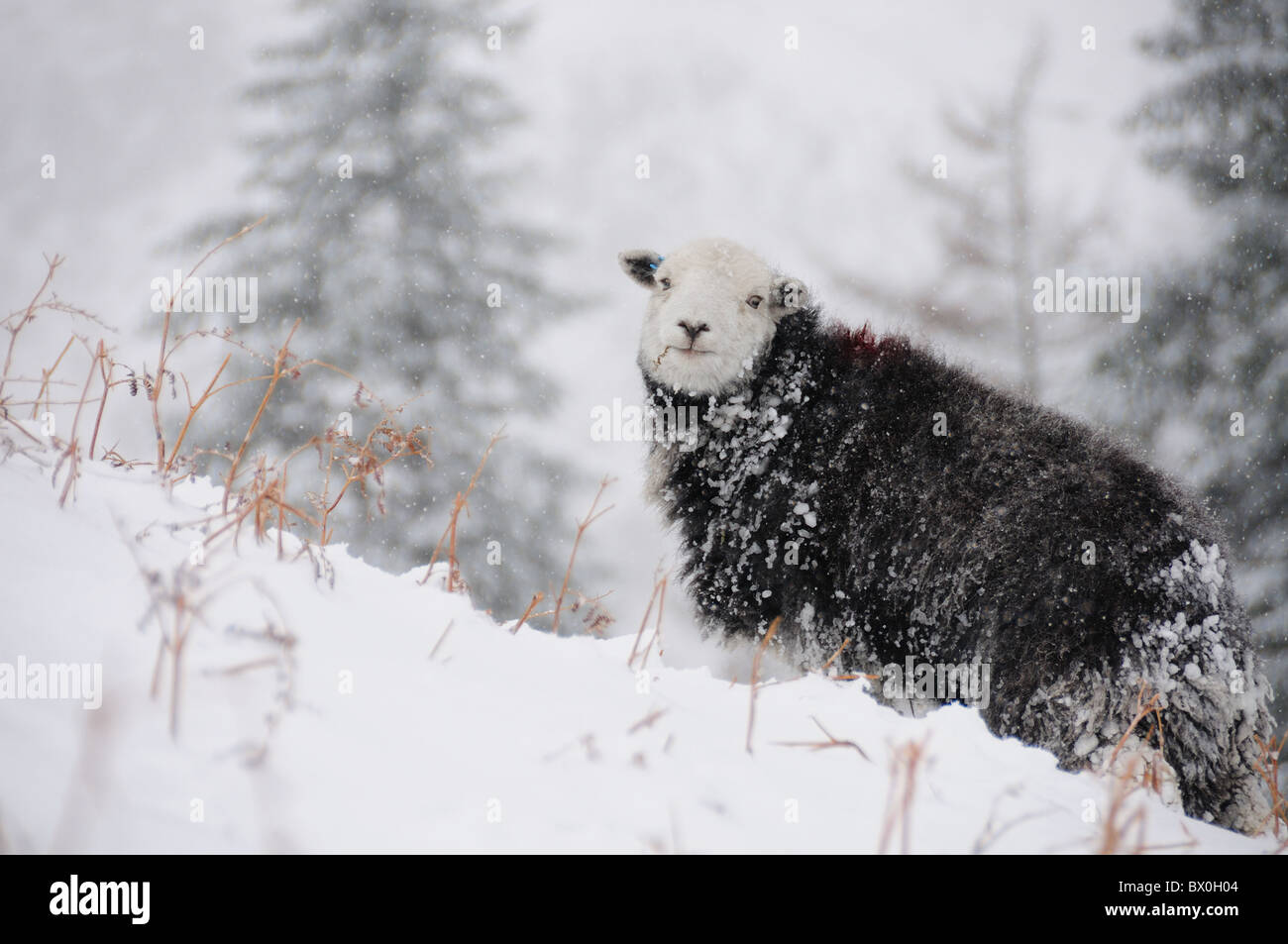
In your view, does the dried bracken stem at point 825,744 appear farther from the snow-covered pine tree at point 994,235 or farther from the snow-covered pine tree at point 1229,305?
the snow-covered pine tree at point 994,235

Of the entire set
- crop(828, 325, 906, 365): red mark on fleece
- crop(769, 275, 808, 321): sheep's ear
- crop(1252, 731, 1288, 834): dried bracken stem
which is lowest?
crop(1252, 731, 1288, 834): dried bracken stem

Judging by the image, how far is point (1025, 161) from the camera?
13.6 metres

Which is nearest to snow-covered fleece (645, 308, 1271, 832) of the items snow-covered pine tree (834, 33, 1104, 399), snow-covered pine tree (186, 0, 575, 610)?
snow-covered pine tree (186, 0, 575, 610)

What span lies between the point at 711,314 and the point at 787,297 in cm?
52

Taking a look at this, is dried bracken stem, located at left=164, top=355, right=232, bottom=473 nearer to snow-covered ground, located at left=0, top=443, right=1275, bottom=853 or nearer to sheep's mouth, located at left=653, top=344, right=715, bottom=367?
snow-covered ground, located at left=0, top=443, right=1275, bottom=853

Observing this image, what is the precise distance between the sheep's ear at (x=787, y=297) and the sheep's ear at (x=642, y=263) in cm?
102

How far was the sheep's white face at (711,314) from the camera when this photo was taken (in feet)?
16.4

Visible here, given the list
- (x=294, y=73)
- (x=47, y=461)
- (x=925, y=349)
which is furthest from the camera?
(x=294, y=73)

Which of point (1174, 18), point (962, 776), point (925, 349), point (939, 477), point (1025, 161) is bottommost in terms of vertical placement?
point (962, 776)

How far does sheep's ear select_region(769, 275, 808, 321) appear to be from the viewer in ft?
16.9

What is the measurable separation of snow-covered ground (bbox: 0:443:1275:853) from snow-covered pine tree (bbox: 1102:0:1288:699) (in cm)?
1027

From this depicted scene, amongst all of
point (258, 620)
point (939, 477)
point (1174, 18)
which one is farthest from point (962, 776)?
point (1174, 18)
